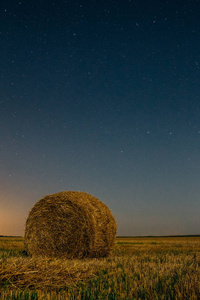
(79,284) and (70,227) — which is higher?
(70,227)

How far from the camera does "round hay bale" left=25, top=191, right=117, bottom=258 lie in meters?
9.57

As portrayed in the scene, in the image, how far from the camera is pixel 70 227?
9.88m

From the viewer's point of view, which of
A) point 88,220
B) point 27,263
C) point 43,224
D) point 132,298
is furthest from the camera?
point 43,224

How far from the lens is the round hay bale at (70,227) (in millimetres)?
9570

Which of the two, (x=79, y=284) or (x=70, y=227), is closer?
(x=79, y=284)

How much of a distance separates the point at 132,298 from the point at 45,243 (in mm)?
6744

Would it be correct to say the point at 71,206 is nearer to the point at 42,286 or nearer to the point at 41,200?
the point at 41,200

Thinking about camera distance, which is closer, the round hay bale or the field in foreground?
the field in foreground

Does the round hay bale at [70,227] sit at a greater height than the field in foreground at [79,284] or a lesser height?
greater

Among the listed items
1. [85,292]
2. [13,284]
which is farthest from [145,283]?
[13,284]

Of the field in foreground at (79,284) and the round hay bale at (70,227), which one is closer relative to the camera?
the field in foreground at (79,284)

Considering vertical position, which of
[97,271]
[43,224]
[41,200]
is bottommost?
[97,271]

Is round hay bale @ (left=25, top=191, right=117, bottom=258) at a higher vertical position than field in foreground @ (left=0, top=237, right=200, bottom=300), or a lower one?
higher

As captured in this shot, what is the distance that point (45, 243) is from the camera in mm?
10125
